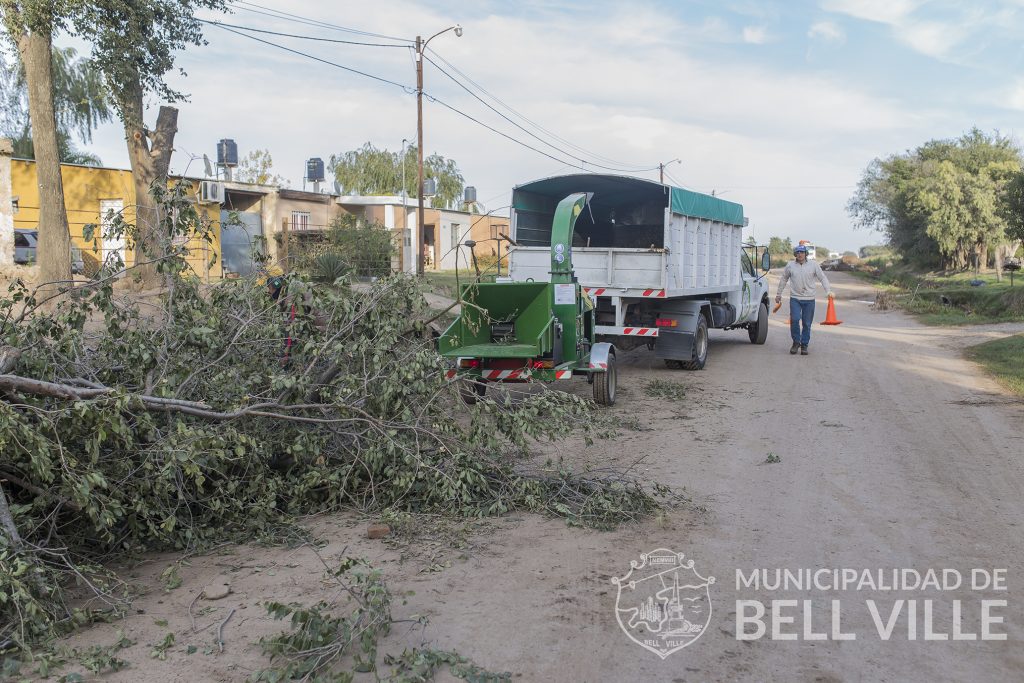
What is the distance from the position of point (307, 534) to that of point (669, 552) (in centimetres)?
227

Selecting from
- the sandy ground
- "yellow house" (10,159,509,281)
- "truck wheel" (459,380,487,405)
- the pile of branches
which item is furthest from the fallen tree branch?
"yellow house" (10,159,509,281)

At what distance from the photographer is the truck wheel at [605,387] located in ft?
32.3

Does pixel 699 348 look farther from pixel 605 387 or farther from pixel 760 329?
pixel 760 329

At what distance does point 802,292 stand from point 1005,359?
327cm

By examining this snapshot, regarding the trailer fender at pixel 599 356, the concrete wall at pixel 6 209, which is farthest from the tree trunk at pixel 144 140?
the trailer fender at pixel 599 356

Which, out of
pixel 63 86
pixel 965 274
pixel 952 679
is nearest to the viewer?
pixel 952 679

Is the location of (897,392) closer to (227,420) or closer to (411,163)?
(227,420)

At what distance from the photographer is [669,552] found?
16.4 ft

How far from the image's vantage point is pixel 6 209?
20719 mm

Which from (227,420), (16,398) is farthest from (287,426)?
(16,398)

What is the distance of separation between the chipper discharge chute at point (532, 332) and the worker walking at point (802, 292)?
6.08 m

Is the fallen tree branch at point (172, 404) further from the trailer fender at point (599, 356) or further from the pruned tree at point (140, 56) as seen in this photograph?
the pruned tree at point (140, 56)

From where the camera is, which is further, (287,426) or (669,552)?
(287,426)

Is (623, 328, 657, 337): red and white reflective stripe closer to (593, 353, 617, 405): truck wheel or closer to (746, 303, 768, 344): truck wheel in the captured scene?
(593, 353, 617, 405): truck wheel
